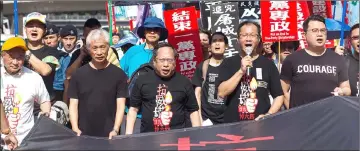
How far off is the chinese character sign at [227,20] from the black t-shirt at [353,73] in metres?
2.71

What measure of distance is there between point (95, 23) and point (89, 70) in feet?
6.42

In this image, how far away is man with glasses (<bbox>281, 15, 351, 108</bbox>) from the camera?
5.84m

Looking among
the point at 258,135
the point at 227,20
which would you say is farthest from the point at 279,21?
the point at 258,135

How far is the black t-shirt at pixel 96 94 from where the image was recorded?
5664 millimetres

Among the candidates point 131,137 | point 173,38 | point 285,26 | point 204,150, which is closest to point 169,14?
point 173,38

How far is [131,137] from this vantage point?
4.96m

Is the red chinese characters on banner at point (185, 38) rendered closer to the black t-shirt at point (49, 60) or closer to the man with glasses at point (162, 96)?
the black t-shirt at point (49, 60)

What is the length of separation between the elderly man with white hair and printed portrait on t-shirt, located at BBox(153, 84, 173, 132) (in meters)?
0.29

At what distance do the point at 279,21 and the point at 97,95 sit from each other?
385 centimetres

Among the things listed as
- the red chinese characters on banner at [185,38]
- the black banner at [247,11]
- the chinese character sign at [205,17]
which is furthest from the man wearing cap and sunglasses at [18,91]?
the black banner at [247,11]

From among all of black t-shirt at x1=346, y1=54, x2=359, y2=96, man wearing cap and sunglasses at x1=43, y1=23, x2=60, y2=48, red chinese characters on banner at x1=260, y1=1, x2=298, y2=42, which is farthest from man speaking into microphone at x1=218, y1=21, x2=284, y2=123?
man wearing cap and sunglasses at x1=43, y1=23, x2=60, y2=48

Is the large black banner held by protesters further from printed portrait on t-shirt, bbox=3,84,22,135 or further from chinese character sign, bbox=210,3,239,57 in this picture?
chinese character sign, bbox=210,3,239,57

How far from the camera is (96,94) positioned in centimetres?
566

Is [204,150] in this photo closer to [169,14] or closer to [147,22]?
[147,22]
